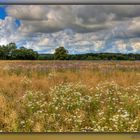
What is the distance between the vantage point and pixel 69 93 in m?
4.16

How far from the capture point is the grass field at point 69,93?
4.05 meters

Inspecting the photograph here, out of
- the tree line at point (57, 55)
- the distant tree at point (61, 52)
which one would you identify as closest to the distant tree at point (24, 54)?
the tree line at point (57, 55)

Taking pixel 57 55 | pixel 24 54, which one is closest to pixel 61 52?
pixel 57 55

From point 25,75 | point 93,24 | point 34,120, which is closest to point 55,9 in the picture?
point 93,24

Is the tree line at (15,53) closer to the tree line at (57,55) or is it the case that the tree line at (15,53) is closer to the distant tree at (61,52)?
the tree line at (57,55)

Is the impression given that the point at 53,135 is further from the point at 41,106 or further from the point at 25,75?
the point at 25,75

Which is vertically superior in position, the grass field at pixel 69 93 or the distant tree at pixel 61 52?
the distant tree at pixel 61 52

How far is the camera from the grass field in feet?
13.3

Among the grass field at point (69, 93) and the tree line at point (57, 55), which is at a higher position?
the tree line at point (57, 55)

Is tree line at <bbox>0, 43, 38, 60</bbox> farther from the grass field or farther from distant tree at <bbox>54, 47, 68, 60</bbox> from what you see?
distant tree at <bbox>54, 47, 68, 60</bbox>

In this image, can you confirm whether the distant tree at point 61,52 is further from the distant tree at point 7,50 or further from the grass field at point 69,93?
the distant tree at point 7,50

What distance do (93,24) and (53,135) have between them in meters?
0.98

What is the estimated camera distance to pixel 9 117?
4047 millimetres

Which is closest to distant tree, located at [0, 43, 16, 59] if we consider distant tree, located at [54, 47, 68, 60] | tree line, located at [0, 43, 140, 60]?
tree line, located at [0, 43, 140, 60]
